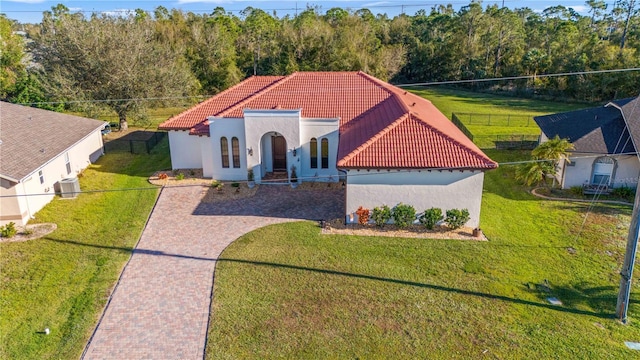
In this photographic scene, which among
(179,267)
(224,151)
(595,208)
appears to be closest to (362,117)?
(224,151)

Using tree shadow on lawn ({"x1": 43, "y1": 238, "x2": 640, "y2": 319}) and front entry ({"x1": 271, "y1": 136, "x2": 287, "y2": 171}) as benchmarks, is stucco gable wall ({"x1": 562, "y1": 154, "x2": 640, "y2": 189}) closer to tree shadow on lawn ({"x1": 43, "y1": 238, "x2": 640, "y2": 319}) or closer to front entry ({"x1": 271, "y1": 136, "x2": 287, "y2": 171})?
tree shadow on lawn ({"x1": 43, "y1": 238, "x2": 640, "y2": 319})

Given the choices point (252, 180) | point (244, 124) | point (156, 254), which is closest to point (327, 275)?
point (156, 254)

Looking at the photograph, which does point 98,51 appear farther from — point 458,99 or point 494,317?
point 458,99

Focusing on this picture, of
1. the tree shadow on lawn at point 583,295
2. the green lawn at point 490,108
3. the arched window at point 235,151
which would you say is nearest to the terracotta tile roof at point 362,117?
the arched window at point 235,151

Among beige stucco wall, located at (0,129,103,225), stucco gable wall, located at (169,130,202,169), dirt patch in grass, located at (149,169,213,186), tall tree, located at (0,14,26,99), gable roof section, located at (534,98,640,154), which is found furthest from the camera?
tall tree, located at (0,14,26,99)

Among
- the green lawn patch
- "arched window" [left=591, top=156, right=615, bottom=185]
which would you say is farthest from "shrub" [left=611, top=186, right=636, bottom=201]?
the green lawn patch

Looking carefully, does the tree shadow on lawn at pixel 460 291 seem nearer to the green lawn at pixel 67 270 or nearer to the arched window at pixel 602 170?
the green lawn at pixel 67 270
